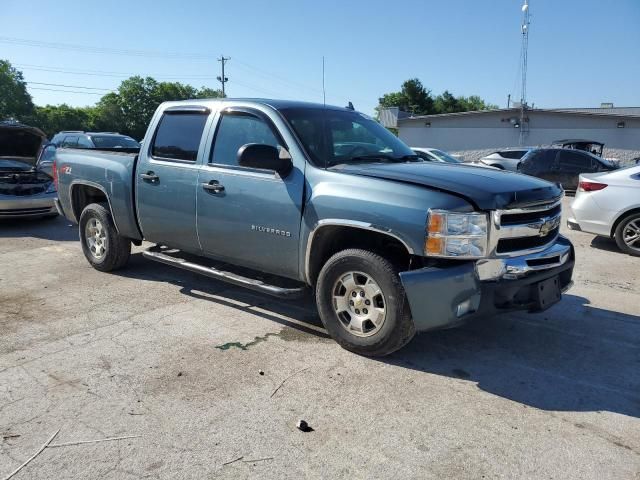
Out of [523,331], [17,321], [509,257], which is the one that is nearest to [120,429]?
[17,321]

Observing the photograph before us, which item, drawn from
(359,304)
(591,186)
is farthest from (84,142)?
(359,304)

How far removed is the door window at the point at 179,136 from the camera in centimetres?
520

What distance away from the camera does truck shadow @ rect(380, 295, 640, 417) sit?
351cm

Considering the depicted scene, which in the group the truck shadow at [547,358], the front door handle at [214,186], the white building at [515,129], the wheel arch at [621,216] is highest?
the white building at [515,129]

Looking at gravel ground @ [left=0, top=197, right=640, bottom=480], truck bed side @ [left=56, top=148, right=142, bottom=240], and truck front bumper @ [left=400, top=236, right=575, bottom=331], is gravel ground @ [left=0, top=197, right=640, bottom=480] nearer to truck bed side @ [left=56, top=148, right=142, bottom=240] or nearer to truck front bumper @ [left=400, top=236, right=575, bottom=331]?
truck front bumper @ [left=400, top=236, right=575, bottom=331]

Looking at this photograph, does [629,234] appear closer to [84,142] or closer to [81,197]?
[81,197]

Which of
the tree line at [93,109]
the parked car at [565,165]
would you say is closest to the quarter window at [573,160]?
the parked car at [565,165]

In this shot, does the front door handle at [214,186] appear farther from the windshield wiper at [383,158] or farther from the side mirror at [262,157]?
the windshield wiper at [383,158]

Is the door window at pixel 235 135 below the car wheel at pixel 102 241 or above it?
above

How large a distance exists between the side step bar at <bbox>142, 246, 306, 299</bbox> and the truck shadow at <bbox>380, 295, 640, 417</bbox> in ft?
3.06

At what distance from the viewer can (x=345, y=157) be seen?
451 cm

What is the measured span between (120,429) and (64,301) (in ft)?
9.16

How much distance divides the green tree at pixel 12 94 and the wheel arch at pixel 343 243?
67890 millimetres

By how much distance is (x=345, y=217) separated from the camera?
12.8ft
